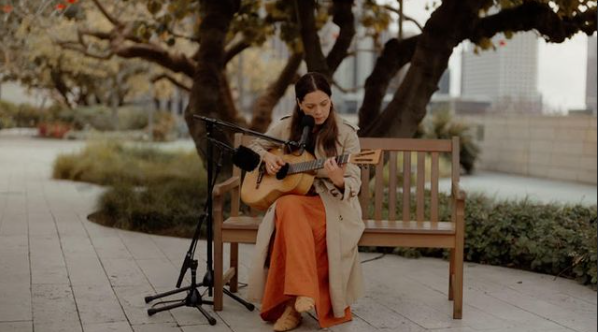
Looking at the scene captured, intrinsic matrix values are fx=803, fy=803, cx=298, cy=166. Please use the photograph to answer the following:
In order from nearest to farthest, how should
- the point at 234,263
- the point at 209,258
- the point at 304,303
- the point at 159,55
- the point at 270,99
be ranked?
the point at 304,303, the point at 209,258, the point at 234,263, the point at 159,55, the point at 270,99

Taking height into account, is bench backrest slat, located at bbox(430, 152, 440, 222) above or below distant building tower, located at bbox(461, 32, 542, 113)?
below

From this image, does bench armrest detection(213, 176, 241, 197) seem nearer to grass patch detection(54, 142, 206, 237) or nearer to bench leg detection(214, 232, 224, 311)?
bench leg detection(214, 232, 224, 311)

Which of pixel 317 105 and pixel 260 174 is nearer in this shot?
pixel 317 105

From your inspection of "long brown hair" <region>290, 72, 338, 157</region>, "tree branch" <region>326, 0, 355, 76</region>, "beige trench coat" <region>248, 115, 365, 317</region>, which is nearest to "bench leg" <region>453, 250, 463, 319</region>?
"beige trench coat" <region>248, 115, 365, 317</region>

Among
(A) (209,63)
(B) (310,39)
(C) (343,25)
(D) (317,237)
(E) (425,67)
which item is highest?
(C) (343,25)

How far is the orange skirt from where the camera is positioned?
15.3ft

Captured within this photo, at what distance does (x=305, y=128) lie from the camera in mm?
4883

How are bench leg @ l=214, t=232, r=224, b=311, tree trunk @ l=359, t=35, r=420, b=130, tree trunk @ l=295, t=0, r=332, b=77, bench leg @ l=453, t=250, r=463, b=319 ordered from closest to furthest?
bench leg @ l=453, t=250, r=463, b=319 < bench leg @ l=214, t=232, r=224, b=311 < tree trunk @ l=295, t=0, r=332, b=77 < tree trunk @ l=359, t=35, r=420, b=130

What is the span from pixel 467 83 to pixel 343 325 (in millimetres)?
21832

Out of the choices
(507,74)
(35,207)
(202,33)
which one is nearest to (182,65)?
(202,33)

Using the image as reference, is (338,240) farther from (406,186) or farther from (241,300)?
(406,186)

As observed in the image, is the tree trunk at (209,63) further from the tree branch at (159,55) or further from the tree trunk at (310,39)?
the tree branch at (159,55)

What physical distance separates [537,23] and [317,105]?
4070 mm

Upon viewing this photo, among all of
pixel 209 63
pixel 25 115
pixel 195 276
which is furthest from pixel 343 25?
pixel 25 115
